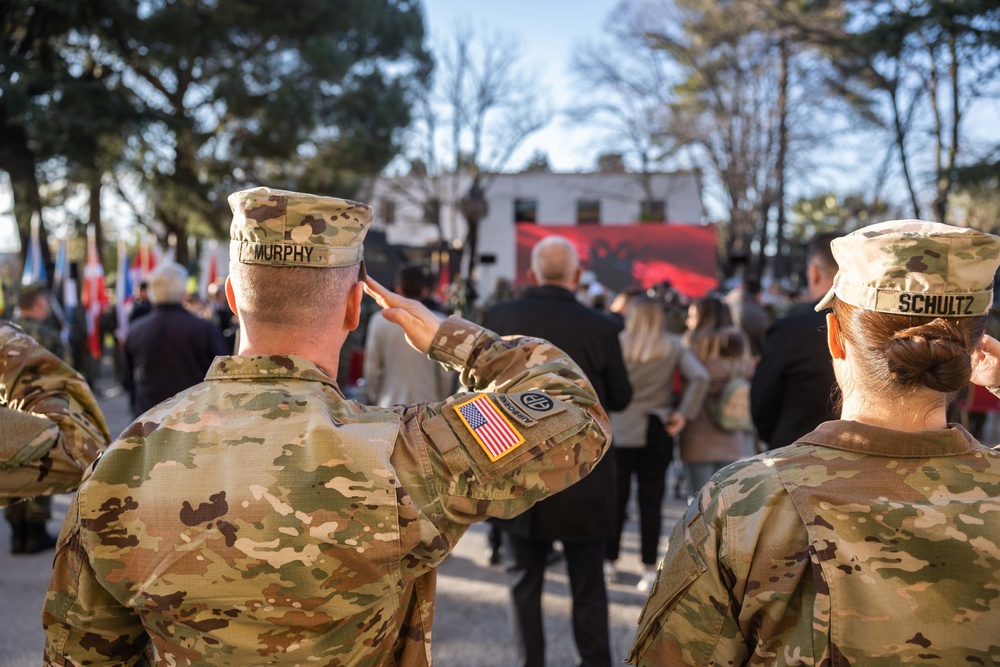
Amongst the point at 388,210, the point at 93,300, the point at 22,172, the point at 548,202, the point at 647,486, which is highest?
the point at 548,202

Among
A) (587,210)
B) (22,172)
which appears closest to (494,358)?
(22,172)

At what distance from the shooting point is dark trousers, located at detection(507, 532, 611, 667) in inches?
131

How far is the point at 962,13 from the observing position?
988 centimetres

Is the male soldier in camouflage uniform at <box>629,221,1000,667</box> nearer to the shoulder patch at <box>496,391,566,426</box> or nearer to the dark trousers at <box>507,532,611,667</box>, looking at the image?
the shoulder patch at <box>496,391,566,426</box>

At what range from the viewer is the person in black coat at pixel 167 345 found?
199 inches

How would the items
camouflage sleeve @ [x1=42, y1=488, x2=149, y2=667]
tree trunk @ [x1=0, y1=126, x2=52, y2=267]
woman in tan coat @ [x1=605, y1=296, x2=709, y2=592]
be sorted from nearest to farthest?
1. camouflage sleeve @ [x1=42, y1=488, x2=149, y2=667]
2. woman in tan coat @ [x1=605, y1=296, x2=709, y2=592]
3. tree trunk @ [x1=0, y1=126, x2=52, y2=267]

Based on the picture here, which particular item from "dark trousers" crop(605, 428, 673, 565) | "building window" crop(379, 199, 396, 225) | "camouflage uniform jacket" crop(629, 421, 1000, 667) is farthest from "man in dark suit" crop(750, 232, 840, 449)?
"building window" crop(379, 199, 396, 225)

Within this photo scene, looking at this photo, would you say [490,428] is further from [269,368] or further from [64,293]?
[64,293]

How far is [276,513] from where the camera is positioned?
4.47ft

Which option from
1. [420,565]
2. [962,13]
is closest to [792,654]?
[420,565]

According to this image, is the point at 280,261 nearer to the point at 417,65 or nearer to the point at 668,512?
the point at 668,512

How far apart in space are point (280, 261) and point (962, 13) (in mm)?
11324

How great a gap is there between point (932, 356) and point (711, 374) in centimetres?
366

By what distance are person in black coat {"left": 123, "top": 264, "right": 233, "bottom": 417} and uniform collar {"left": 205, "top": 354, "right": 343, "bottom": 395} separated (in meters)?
3.81
